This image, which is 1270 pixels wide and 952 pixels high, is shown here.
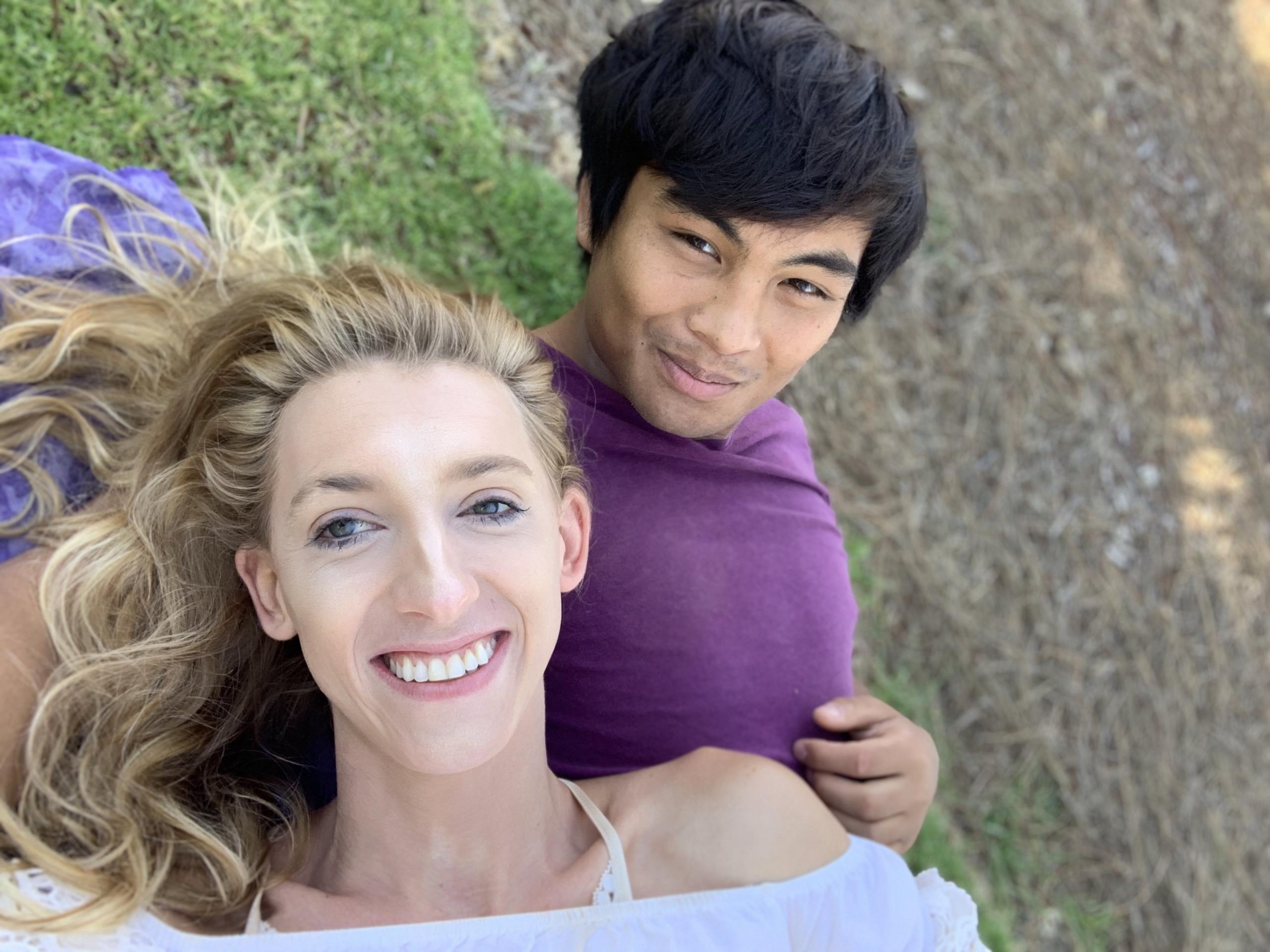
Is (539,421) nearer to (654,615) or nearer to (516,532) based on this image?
(516,532)

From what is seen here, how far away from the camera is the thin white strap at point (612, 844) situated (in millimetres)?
2490

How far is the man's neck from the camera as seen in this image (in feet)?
9.43

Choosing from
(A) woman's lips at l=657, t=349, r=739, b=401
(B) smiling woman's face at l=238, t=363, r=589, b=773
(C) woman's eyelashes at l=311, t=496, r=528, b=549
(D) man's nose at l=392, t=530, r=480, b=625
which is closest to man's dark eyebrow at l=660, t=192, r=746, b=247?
(A) woman's lips at l=657, t=349, r=739, b=401

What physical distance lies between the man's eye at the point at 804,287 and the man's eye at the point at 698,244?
0.19 metres

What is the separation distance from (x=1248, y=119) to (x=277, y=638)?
572 cm

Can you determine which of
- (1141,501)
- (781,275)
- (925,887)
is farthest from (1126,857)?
(781,275)

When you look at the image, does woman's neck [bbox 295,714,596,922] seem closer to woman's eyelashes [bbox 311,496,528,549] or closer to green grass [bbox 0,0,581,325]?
woman's eyelashes [bbox 311,496,528,549]

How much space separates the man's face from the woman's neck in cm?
81

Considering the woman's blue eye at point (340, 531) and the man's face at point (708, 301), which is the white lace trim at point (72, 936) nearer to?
the woman's blue eye at point (340, 531)

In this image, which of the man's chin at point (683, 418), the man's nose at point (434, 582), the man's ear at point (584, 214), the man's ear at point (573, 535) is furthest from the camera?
the man's ear at point (584, 214)

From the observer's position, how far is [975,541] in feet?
15.3

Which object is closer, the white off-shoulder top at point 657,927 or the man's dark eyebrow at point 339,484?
the man's dark eyebrow at point 339,484

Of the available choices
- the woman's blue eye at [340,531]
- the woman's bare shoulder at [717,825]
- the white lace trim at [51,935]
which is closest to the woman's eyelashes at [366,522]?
the woman's blue eye at [340,531]

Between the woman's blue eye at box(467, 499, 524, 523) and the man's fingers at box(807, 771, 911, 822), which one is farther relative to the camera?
the man's fingers at box(807, 771, 911, 822)
